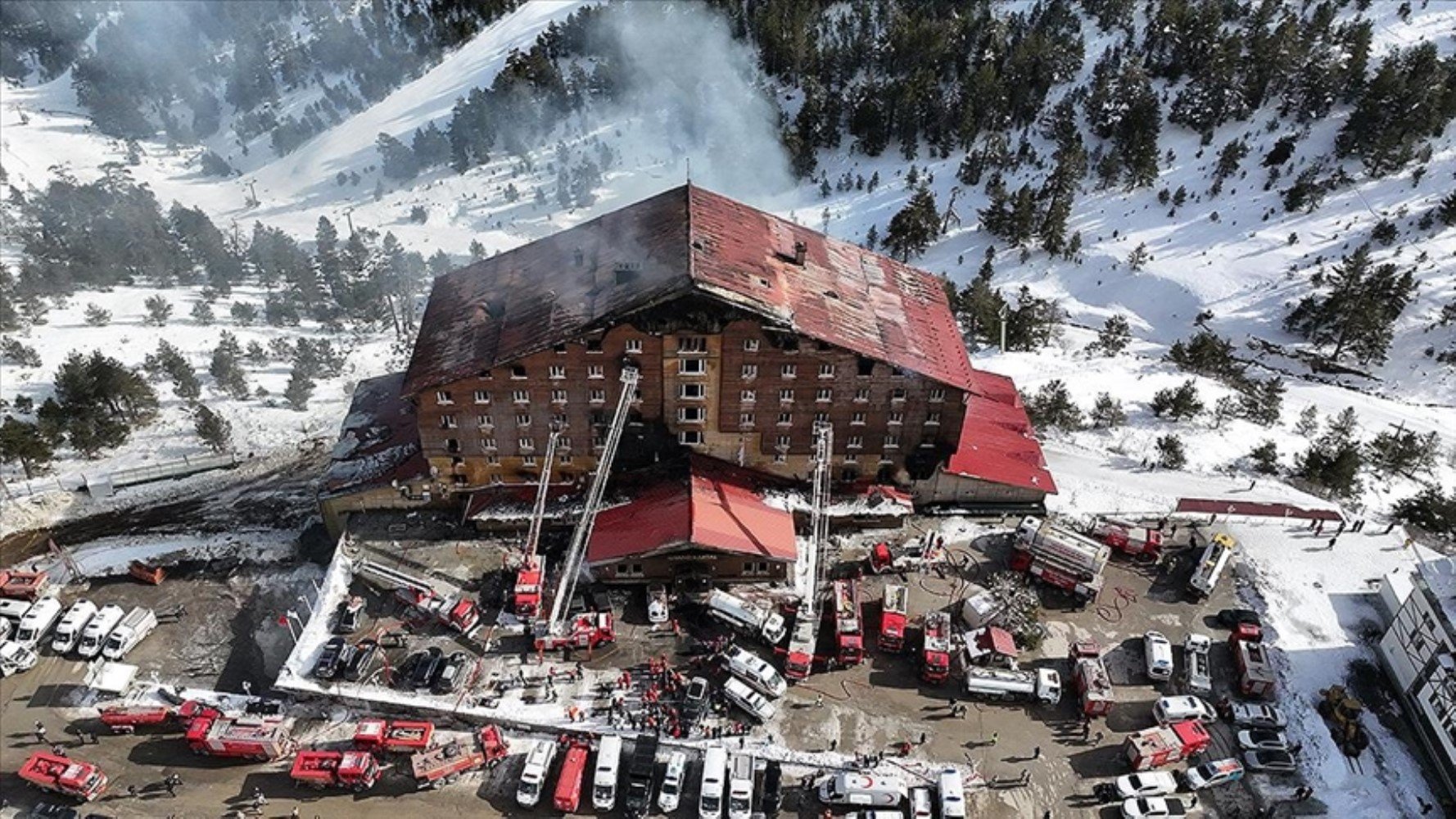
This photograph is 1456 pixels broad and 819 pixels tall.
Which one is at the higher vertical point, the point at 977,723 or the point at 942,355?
the point at 942,355

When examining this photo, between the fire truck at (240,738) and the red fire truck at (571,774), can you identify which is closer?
the red fire truck at (571,774)

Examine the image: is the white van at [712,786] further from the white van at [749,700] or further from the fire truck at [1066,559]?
the fire truck at [1066,559]

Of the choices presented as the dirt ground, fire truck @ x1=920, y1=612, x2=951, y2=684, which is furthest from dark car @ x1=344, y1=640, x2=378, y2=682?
fire truck @ x1=920, y1=612, x2=951, y2=684

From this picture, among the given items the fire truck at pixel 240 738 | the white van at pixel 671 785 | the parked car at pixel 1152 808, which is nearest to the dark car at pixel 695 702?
the white van at pixel 671 785

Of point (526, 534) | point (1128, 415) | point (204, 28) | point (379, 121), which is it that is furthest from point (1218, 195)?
point (204, 28)

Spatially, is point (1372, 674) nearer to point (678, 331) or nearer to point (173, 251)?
point (678, 331)

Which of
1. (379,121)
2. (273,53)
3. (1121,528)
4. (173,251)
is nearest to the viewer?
(1121,528)

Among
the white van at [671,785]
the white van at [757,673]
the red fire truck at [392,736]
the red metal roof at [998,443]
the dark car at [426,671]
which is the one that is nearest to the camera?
the white van at [671,785]
